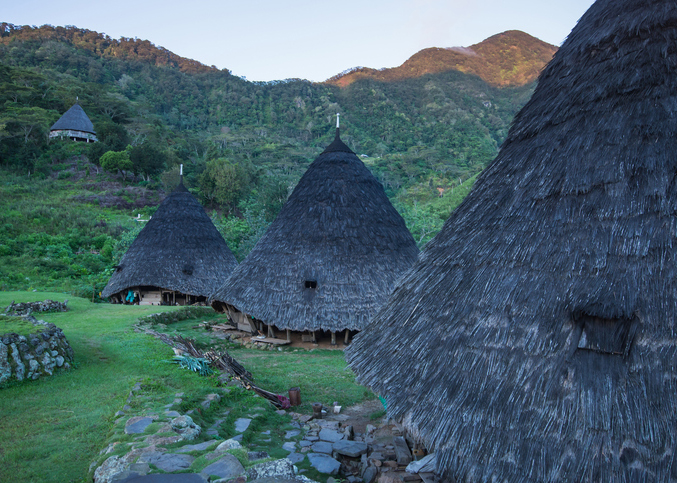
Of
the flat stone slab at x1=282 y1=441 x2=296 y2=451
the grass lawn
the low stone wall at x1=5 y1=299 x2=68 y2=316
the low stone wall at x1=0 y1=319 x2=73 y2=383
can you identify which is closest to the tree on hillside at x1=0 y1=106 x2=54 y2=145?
the low stone wall at x1=5 y1=299 x2=68 y2=316

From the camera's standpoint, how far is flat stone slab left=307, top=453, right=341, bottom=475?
186 inches

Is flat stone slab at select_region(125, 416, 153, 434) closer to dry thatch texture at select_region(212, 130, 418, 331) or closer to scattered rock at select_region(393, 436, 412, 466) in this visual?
scattered rock at select_region(393, 436, 412, 466)

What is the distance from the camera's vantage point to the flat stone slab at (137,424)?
4.40 metres

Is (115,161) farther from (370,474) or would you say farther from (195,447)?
(370,474)

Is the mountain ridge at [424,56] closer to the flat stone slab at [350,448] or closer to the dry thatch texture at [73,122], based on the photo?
the dry thatch texture at [73,122]

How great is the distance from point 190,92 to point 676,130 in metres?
77.6

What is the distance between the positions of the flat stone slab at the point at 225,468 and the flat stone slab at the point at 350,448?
1803 mm

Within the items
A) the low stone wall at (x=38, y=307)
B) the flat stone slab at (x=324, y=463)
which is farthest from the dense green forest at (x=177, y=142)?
the flat stone slab at (x=324, y=463)

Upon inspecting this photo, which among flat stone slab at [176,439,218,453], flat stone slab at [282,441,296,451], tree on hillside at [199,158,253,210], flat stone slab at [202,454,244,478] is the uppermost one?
tree on hillside at [199,158,253,210]

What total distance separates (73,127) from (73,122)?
47 centimetres

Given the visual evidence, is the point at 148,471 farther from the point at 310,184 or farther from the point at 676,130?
the point at 310,184

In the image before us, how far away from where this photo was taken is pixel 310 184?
1217 cm

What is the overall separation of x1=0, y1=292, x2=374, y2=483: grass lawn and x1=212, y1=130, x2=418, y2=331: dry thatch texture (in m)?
1.16

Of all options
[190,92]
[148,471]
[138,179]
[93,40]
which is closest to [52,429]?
[148,471]
